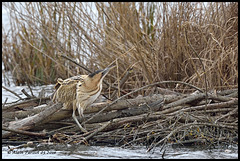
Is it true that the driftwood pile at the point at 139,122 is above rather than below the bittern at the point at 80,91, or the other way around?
below

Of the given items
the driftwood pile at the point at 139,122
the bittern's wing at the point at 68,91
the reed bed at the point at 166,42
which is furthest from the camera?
the reed bed at the point at 166,42

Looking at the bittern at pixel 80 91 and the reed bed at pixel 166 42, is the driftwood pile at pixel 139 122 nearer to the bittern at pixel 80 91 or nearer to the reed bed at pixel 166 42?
the bittern at pixel 80 91

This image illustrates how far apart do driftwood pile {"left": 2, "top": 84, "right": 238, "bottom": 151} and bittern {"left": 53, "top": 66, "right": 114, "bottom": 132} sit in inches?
3.5

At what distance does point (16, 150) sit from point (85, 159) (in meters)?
0.70

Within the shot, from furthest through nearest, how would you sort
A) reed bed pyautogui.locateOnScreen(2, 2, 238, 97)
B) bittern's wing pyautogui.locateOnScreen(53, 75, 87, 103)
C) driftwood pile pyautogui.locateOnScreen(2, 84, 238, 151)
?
reed bed pyautogui.locateOnScreen(2, 2, 238, 97) < bittern's wing pyautogui.locateOnScreen(53, 75, 87, 103) < driftwood pile pyautogui.locateOnScreen(2, 84, 238, 151)

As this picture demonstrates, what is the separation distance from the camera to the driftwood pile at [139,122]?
400 cm

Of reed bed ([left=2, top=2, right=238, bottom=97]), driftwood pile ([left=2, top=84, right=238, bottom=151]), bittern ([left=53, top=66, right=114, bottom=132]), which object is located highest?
reed bed ([left=2, top=2, right=238, bottom=97])

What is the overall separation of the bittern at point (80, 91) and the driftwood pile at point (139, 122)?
9cm

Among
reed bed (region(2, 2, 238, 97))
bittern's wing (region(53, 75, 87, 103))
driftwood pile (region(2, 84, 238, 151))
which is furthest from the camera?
reed bed (region(2, 2, 238, 97))

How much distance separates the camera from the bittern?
4.09 metres

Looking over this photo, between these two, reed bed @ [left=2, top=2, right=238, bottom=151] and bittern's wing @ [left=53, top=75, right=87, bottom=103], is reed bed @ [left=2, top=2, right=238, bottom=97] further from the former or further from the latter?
bittern's wing @ [left=53, top=75, right=87, bottom=103]

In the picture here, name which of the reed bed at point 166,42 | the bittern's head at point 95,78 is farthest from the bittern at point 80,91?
the reed bed at point 166,42

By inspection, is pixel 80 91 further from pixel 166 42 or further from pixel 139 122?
pixel 166 42

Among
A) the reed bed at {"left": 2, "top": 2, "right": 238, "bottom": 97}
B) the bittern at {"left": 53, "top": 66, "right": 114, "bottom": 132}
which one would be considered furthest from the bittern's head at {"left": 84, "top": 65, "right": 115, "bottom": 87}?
the reed bed at {"left": 2, "top": 2, "right": 238, "bottom": 97}
